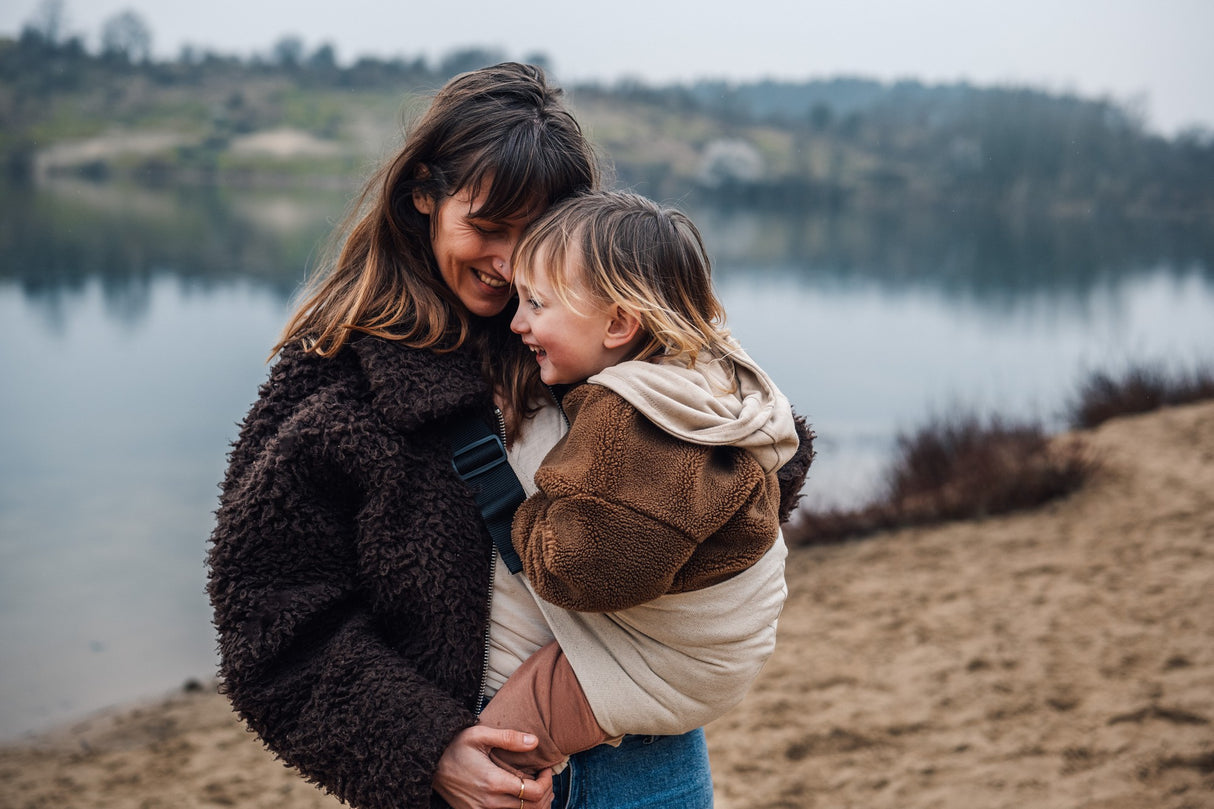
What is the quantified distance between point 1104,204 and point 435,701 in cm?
3943

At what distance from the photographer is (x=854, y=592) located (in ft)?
21.8


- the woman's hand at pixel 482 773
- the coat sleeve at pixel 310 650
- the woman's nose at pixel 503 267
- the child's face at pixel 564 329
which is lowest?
the woman's hand at pixel 482 773

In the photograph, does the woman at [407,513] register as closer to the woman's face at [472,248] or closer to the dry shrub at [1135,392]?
the woman's face at [472,248]

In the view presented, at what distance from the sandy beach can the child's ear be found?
3.19 meters

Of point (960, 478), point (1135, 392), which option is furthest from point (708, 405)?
point (1135, 392)

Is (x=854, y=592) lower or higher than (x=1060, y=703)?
lower

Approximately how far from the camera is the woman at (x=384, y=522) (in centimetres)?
118

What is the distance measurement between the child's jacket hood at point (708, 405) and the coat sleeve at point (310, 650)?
0.37m

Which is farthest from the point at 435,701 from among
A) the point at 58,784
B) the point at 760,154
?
the point at 760,154

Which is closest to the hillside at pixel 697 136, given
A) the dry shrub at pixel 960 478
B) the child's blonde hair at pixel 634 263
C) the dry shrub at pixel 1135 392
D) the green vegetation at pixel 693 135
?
the green vegetation at pixel 693 135

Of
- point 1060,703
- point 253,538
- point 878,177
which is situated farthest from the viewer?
point 878,177

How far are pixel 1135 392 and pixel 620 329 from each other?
1021 centimetres

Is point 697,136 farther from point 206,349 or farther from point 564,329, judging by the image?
point 564,329

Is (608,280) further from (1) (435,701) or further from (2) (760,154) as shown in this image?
(2) (760,154)
